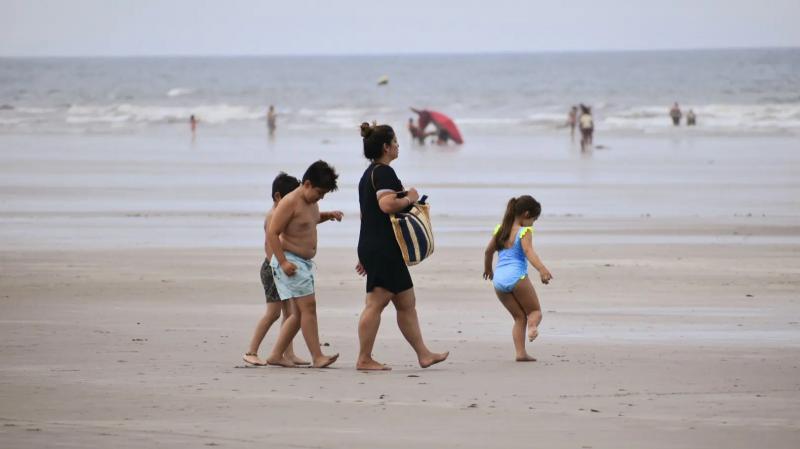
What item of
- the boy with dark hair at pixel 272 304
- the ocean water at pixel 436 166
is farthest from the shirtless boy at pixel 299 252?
the ocean water at pixel 436 166

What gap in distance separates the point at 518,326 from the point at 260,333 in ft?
5.24

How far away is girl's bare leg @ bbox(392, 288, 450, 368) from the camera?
7781 mm

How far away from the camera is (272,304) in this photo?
8.21 m

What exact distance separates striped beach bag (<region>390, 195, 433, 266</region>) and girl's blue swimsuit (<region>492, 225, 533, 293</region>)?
82cm

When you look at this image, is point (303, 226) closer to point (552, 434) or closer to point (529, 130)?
point (552, 434)

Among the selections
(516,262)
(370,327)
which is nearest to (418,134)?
(516,262)

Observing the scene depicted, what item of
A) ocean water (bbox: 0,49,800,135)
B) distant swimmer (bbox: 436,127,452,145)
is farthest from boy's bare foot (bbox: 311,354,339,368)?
ocean water (bbox: 0,49,800,135)

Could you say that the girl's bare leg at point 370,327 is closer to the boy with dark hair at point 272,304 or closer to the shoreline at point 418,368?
the shoreline at point 418,368

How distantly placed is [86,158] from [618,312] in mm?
24313

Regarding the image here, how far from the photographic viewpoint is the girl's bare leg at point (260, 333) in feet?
26.0

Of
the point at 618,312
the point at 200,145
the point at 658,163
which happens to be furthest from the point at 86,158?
the point at 618,312

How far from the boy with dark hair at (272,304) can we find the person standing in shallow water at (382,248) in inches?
22.3

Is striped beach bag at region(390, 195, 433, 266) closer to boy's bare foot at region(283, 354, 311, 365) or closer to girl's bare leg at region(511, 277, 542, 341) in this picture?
girl's bare leg at region(511, 277, 542, 341)

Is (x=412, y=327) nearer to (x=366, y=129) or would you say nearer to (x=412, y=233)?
(x=412, y=233)
